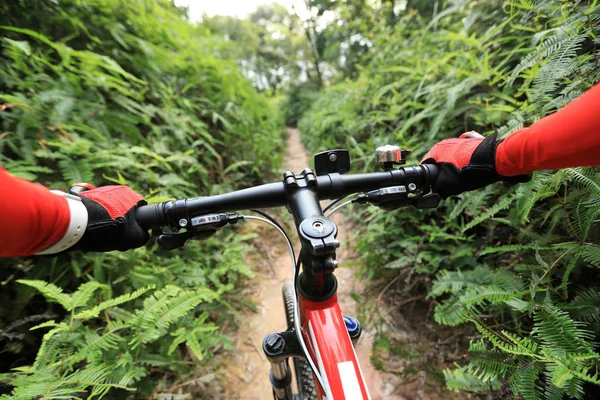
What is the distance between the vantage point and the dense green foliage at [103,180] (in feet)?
4.85

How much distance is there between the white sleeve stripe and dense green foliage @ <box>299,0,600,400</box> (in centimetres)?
167

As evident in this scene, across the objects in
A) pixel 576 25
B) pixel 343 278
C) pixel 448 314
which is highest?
pixel 576 25

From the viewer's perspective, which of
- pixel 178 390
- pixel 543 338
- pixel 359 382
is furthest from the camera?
pixel 178 390

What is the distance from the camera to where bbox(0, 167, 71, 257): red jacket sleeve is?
49cm

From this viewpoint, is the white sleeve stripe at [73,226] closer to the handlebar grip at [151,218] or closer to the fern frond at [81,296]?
the handlebar grip at [151,218]

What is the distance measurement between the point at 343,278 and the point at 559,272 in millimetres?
2054

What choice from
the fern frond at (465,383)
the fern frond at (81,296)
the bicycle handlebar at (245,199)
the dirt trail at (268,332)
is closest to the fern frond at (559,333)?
the fern frond at (465,383)

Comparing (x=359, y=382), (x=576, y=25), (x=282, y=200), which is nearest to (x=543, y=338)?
(x=359, y=382)

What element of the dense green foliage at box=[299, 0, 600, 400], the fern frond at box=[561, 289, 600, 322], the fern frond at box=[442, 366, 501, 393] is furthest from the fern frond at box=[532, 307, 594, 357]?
the fern frond at box=[442, 366, 501, 393]

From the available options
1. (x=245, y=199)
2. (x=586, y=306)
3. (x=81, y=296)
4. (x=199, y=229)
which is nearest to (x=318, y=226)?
(x=245, y=199)

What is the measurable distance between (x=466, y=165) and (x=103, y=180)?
2792 mm

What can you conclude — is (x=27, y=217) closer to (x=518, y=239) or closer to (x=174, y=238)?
(x=174, y=238)

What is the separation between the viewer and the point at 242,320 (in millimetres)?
2549

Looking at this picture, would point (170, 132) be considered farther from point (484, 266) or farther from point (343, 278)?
point (484, 266)
